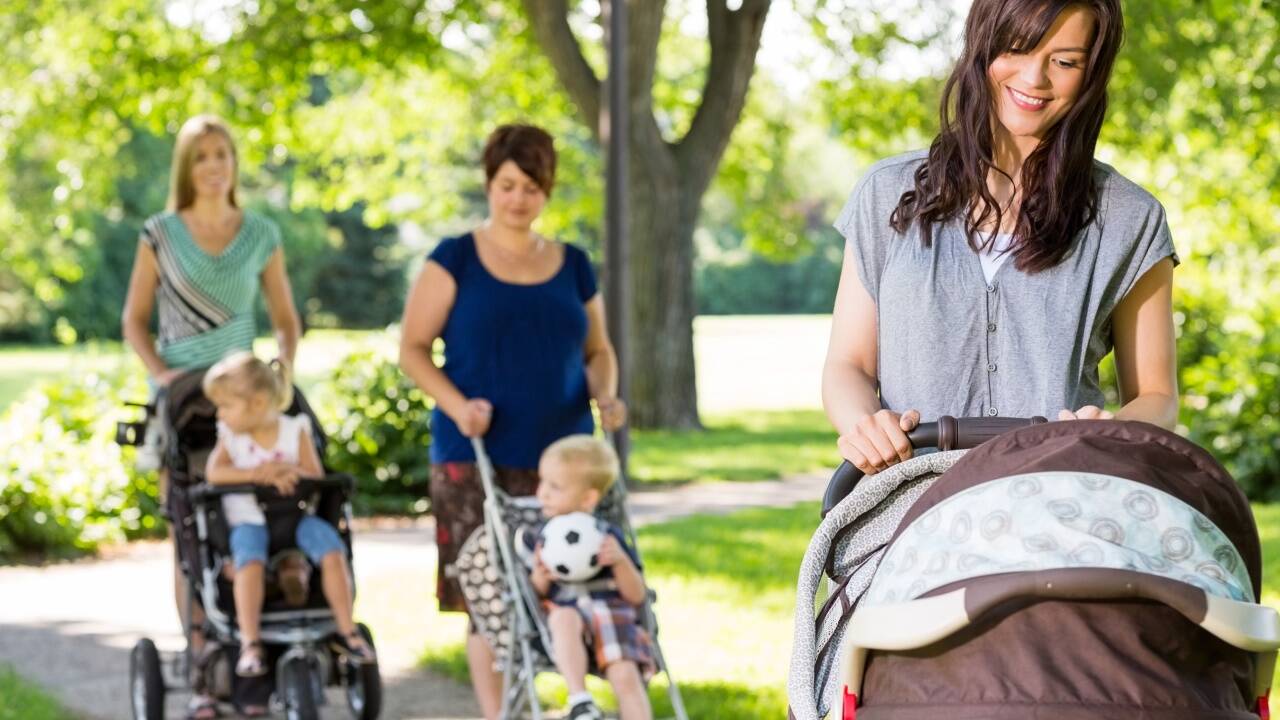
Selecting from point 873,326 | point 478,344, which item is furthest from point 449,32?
point 873,326

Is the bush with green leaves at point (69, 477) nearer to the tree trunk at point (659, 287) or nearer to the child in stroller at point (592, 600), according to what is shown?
the tree trunk at point (659, 287)

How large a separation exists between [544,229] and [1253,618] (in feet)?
89.4

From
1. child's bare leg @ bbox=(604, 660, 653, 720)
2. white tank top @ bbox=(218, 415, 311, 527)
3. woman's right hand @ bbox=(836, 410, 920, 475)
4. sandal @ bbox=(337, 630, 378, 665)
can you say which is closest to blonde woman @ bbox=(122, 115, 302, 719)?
white tank top @ bbox=(218, 415, 311, 527)

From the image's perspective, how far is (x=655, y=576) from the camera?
9992 millimetres

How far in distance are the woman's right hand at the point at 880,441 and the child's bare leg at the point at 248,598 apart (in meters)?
3.57

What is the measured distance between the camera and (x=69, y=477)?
12.1m

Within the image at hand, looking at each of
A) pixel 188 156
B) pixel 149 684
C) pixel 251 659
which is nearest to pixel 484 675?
pixel 251 659

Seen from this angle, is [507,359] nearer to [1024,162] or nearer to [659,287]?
[1024,162]

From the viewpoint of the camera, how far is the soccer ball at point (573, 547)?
552 centimetres

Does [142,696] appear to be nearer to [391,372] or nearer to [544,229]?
[391,372]

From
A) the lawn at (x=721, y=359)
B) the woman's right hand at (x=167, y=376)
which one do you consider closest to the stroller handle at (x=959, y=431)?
the woman's right hand at (x=167, y=376)

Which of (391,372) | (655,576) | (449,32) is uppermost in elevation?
(449,32)

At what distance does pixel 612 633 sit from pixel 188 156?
9.40 feet

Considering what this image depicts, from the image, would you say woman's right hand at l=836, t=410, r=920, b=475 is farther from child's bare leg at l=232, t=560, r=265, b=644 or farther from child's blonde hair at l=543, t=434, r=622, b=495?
child's bare leg at l=232, t=560, r=265, b=644
